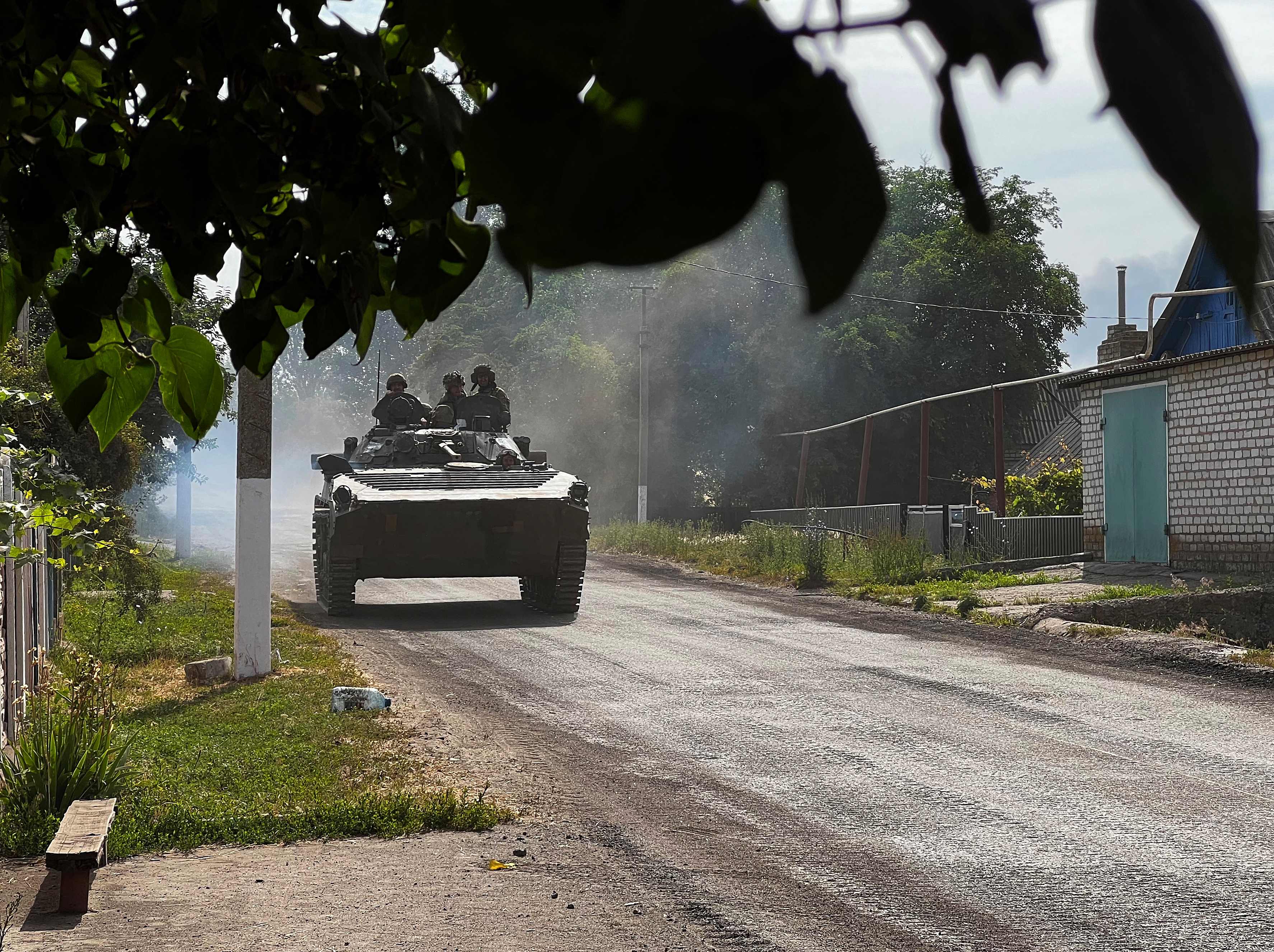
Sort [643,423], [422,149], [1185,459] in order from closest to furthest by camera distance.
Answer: [422,149], [1185,459], [643,423]

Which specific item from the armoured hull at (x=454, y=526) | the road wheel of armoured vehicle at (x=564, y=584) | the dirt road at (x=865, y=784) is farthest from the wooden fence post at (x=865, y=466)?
the dirt road at (x=865, y=784)

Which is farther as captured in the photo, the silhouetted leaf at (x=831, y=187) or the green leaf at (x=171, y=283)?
the green leaf at (x=171, y=283)

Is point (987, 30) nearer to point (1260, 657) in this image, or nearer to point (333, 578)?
point (1260, 657)

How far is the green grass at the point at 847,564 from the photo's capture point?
17.3 meters

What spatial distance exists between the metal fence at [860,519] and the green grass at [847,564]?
1.86 ft

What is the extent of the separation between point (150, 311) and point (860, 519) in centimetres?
2200

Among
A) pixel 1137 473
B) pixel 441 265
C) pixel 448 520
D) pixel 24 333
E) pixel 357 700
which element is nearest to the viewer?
pixel 441 265

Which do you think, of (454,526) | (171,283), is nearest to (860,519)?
(454,526)

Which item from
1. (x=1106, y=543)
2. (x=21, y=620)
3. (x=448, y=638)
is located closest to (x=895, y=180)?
(x=21, y=620)

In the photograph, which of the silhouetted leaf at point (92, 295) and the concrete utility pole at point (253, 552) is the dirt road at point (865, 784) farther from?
the silhouetted leaf at point (92, 295)

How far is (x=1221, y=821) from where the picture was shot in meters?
5.83

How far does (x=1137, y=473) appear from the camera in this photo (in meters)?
18.6

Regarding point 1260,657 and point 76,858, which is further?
point 1260,657

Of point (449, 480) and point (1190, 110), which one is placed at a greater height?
point (449, 480)
